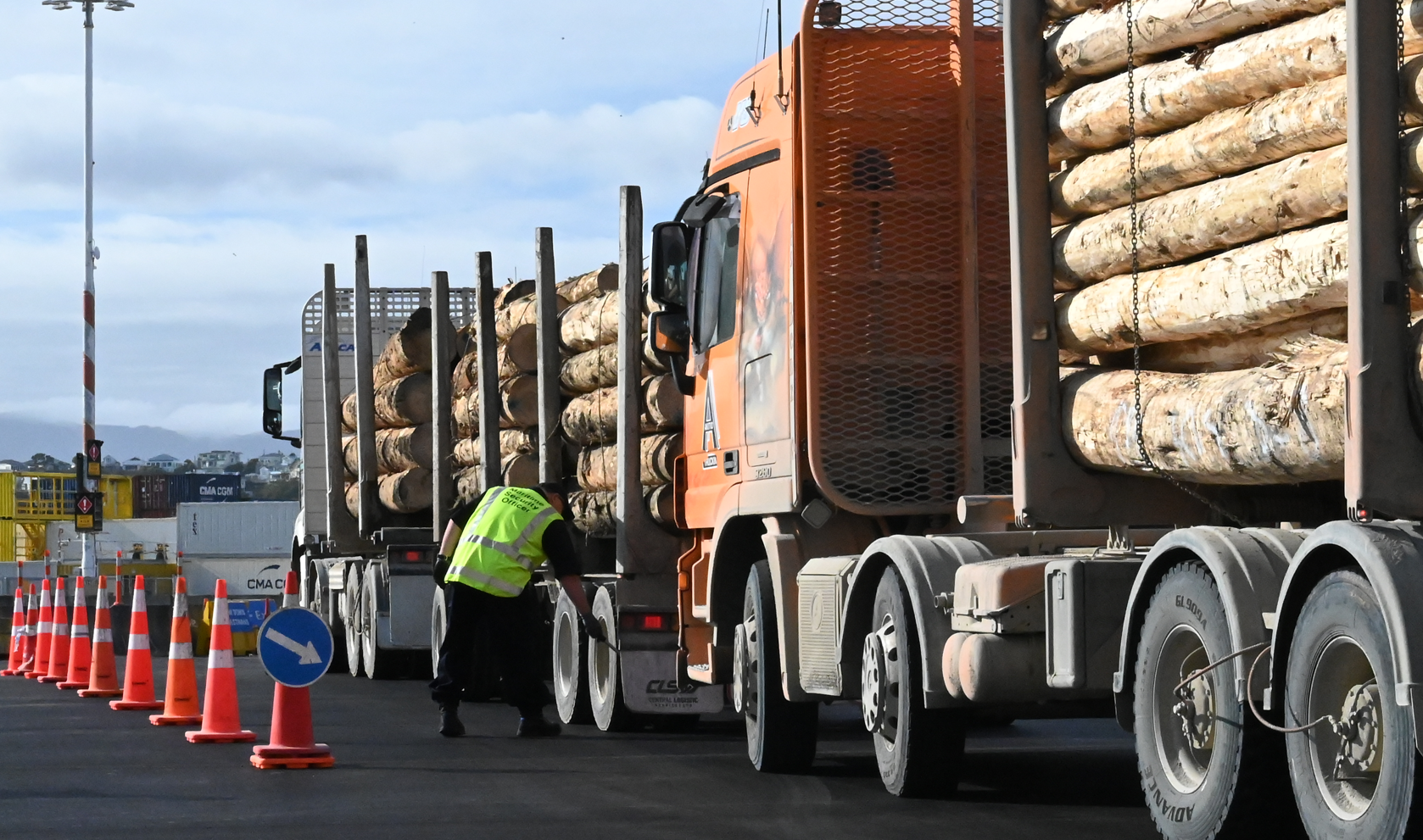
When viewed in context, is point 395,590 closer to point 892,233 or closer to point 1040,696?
point 892,233

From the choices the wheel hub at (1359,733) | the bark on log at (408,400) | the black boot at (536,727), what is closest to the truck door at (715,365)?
the black boot at (536,727)

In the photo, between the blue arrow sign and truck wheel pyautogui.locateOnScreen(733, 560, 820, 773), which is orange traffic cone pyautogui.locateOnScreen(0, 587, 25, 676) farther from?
truck wheel pyautogui.locateOnScreen(733, 560, 820, 773)

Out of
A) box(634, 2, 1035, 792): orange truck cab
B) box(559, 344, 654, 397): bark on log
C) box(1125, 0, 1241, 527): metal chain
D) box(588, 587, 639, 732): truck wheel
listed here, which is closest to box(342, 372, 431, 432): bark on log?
box(559, 344, 654, 397): bark on log

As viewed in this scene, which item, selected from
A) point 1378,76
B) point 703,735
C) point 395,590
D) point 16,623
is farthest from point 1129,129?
point 16,623

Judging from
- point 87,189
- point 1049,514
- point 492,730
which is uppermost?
point 87,189

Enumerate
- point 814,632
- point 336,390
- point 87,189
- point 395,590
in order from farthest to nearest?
point 87,189 < point 336,390 < point 395,590 < point 814,632

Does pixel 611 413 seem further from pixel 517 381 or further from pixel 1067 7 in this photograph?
pixel 1067 7

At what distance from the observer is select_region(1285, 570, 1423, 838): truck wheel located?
593 cm

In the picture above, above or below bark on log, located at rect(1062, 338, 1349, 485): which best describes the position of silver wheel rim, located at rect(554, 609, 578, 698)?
below

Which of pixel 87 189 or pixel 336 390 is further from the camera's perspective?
pixel 87 189

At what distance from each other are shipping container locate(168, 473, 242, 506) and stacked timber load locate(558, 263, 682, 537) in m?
102

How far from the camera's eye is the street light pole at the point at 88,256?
118 feet

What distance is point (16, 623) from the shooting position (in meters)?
23.5

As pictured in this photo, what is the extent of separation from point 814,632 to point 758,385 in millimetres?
1282
